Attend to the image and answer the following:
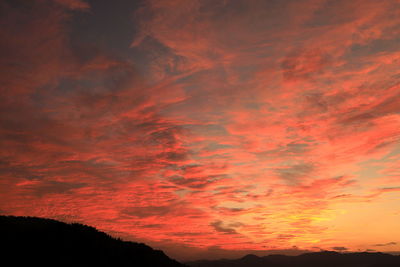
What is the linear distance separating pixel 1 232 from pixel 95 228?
1726 cm

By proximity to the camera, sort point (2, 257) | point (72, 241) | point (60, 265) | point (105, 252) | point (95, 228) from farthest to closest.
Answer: point (95, 228) → point (105, 252) → point (72, 241) → point (60, 265) → point (2, 257)

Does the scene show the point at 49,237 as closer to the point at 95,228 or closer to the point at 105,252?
the point at 105,252

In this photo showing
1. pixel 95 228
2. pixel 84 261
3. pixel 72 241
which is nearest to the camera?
pixel 84 261

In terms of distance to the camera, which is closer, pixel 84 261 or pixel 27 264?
pixel 27 264

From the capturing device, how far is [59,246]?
34.7 m

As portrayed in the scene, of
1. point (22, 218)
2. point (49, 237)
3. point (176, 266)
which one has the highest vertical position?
point (22, 218)

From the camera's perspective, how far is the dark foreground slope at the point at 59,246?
97.1ft

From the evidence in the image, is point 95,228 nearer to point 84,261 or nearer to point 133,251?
point 133,251

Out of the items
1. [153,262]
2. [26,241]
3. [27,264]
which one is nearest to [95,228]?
[153,262]

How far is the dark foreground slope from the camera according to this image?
29609 millimetres

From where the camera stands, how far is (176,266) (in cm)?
5394

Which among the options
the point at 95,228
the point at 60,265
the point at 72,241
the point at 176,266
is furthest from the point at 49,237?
the point at 176,266

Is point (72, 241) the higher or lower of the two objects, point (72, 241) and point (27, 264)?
the higher

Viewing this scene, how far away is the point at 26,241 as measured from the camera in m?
31.9
